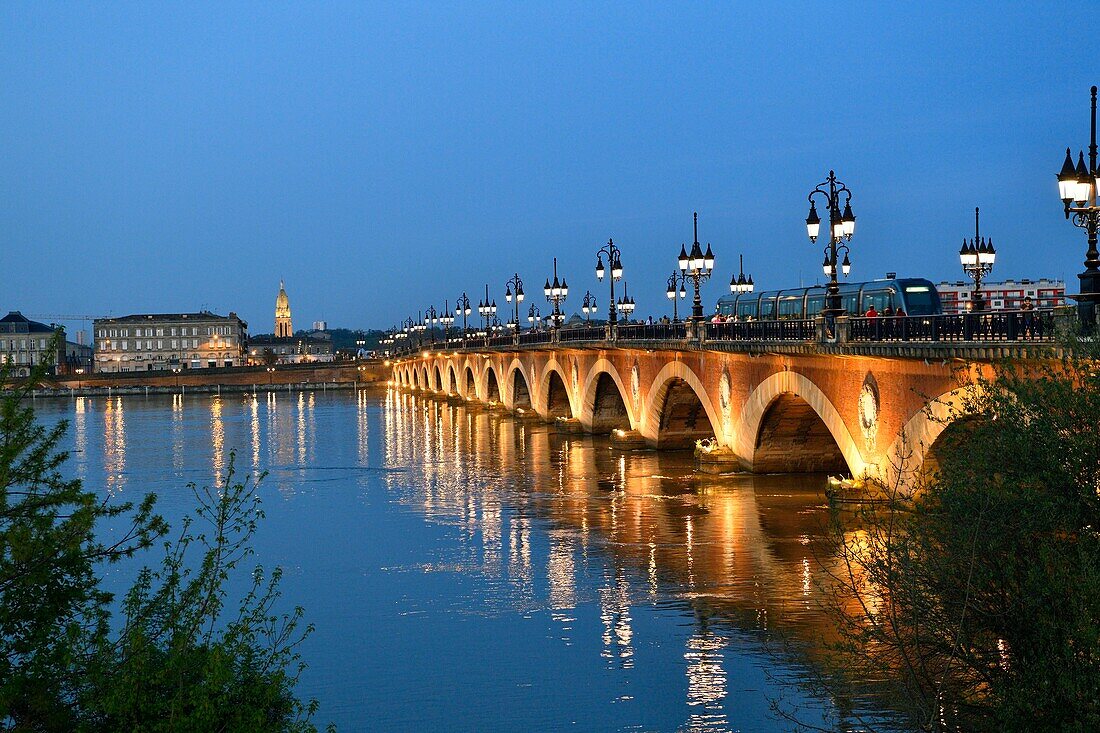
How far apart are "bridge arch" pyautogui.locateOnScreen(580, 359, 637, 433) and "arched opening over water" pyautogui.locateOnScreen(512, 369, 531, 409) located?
19.9 meters

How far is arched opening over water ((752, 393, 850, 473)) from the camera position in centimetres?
3669

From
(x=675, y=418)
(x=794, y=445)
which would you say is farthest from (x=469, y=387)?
(x=794, y=445)

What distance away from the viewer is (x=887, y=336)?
25.9 m

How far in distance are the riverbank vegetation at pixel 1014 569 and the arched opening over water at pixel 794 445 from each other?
22.5 metres

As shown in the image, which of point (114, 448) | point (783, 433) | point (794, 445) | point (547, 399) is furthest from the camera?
point (547, 399)

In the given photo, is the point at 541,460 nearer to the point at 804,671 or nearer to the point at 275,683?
the point at 804,671

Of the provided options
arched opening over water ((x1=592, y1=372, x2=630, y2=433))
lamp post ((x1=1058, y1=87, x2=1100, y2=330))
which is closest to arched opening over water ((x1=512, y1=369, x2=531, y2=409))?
arched opening over water ((x1=592, y1=372, x2=630, y2=433))

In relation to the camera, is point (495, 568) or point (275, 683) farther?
point (495, 568)

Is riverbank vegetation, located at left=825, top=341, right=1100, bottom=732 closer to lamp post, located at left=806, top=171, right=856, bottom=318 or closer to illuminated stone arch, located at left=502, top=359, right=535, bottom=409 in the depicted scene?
lamp post, located at left=806, top=171, right=856, bottom=318

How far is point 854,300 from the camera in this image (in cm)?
4356

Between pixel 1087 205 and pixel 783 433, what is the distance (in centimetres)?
2078

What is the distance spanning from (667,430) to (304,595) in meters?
24.7

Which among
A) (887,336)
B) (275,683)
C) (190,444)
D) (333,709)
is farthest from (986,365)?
(190,444)

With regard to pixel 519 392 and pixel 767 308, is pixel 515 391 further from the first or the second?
pixel 767 308
